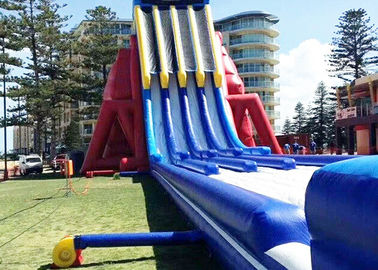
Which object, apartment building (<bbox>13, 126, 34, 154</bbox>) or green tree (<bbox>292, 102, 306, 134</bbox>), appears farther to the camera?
apartment building (<bbox>13, 126, 34, 154</bbox>)

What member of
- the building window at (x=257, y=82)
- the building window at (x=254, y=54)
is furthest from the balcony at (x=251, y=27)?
the building window at (x=257, y=82)

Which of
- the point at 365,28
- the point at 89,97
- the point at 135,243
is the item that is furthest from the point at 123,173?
the point at 365,28

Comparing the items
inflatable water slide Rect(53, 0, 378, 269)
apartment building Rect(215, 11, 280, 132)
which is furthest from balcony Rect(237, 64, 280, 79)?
inflatable water slide Rect(53, 0, 378, 269)

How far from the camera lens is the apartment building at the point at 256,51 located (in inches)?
2109

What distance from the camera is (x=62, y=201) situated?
32.0 feet

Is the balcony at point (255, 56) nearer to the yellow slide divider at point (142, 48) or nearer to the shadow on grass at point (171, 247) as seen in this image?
the yellow slide divider at point (142, 48)

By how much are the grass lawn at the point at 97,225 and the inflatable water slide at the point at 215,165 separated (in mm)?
216

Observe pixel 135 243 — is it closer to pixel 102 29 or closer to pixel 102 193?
Result: pixel 102 193

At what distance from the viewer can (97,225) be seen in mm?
6566

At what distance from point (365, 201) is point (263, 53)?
54.1 meters

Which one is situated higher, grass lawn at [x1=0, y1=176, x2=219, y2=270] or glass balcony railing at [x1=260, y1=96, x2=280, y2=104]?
glass balcony railing at [x1=260, y1=96, x2=280, y2=104]

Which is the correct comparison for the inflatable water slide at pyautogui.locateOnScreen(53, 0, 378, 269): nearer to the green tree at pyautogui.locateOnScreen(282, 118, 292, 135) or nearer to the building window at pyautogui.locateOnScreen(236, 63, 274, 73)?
the building window at pyautogui.locateOnScreen(236, 63, 274, 73)

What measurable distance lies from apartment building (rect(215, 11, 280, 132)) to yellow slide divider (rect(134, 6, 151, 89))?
36.9m

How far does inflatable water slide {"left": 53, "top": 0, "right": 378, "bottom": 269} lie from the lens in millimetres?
1713
